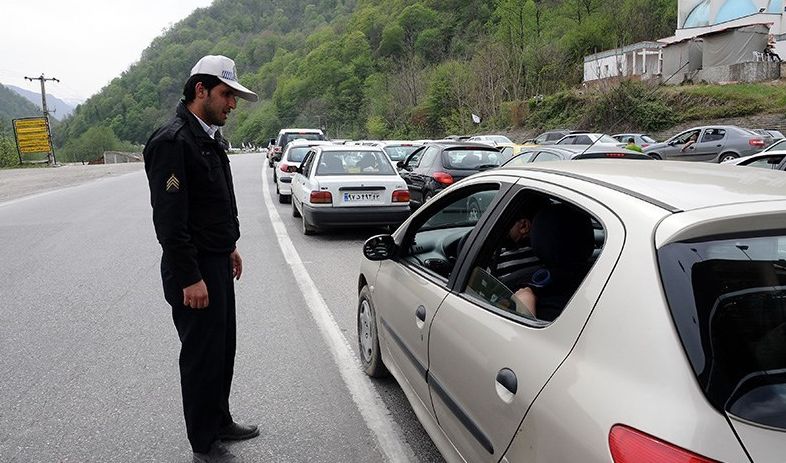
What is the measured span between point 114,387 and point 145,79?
143 m

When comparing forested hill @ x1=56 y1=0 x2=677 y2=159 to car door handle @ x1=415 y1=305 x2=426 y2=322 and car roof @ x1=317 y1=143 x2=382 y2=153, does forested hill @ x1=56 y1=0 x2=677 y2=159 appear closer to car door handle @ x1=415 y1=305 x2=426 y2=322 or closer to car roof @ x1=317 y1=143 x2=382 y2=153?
car roof @ x1=317 y1=143 x2=382 y2=153

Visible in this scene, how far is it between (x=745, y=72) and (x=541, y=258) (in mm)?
38588

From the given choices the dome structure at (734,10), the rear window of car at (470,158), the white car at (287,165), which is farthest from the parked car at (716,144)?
the dome structure at (734,10)

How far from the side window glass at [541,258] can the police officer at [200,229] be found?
1235mm

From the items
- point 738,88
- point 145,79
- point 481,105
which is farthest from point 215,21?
point 738,88

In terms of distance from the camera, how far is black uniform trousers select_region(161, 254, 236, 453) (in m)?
2.89

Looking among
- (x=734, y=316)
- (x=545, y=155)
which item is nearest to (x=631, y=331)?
(x=734, y=316)

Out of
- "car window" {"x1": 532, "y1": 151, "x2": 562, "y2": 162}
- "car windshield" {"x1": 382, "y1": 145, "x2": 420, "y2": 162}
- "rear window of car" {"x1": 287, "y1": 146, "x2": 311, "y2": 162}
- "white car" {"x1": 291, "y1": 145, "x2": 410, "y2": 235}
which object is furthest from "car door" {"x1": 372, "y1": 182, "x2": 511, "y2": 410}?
"car windshield" {"x1": 382, "y1": 145, "x2": 420, "y2": 162}

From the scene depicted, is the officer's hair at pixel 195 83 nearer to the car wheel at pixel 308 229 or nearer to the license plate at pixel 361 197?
the license plate at pixel 361 197

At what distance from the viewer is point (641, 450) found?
4.84 feet

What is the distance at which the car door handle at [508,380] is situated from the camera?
1.97 m

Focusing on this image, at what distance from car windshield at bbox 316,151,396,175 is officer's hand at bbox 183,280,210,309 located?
749 centimetres

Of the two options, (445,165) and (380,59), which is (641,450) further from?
(380,59)

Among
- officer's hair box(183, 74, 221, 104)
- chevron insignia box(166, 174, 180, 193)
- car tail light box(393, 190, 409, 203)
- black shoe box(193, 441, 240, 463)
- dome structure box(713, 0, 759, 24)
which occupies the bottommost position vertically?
black shoe box(193, 441, 240, 463)
